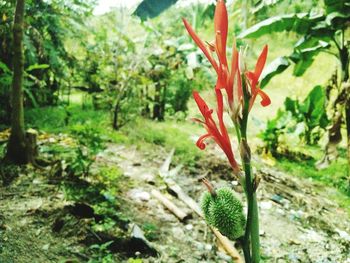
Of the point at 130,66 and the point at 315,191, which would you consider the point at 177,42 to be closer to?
the point at 130,66

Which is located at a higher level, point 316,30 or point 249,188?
point 316,30

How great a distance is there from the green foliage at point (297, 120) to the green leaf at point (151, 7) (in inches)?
110

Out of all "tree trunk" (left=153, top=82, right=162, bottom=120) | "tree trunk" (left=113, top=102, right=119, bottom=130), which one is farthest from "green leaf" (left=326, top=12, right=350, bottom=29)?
"tree trunk" (left=153, top=82, right=162, bottom=120)

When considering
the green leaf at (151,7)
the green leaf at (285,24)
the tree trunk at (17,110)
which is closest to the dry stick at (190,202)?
the tree trunk at (17,110)

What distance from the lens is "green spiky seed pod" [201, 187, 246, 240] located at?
3.19 feet

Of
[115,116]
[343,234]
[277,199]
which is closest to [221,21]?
[343,234]

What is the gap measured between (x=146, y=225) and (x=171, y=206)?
1.38 ft

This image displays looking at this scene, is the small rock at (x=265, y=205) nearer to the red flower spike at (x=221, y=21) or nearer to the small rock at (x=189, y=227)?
the small rock at (x=189, y=227)

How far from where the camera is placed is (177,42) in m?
6.04

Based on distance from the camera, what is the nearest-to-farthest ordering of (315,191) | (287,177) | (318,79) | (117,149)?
1. (315,191)
2. (287,177)
3. (117,149)
4. (318,79)

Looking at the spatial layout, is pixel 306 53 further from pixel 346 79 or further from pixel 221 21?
pixel 221 21

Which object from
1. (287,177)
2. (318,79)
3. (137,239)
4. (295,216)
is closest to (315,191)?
(287,177)

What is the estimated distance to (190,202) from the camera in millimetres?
2943

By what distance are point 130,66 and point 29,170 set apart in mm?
2761
